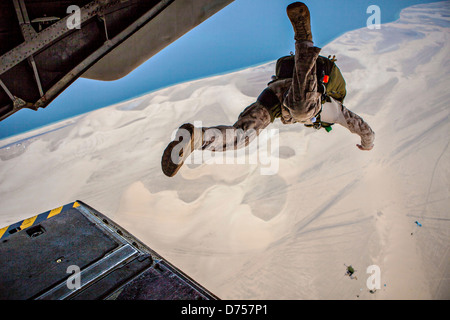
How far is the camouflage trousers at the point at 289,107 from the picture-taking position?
210 cm

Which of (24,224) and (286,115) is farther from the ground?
(286,115)

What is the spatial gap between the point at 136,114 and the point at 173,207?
3490 mm

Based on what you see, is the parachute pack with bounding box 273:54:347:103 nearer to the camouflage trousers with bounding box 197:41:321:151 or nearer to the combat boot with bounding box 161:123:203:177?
the camouflage trousers with bounding box 197:41:321:151

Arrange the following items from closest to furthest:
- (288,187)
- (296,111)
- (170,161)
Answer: (170,161)
(296,111)
(288,187)

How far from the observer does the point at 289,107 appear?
2.45 metres
